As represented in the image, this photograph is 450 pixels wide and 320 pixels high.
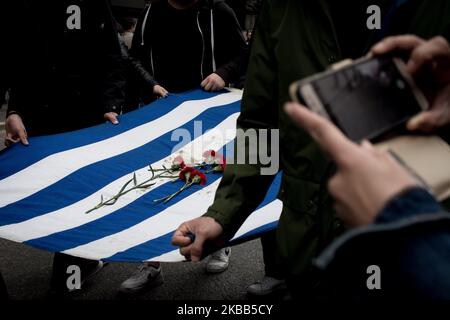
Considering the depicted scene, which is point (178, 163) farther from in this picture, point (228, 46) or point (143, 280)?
point (228, 46)

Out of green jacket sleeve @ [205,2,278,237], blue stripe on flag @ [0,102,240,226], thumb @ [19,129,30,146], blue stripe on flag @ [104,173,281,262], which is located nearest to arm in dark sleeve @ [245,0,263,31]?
blue stripe on flag @ [0,102,240,226]

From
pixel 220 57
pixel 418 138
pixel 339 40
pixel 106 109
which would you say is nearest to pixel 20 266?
pixel 106 109

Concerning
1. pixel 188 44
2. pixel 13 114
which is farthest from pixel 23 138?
pixel 188 44

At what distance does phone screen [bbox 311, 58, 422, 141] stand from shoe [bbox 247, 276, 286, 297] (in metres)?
2.08

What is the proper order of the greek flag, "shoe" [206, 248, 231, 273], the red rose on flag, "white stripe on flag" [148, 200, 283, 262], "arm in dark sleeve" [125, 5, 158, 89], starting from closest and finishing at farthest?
"white stripe on flag" [148, 200, 283, 262], the greek flag, the red rose on flag, "shoe" [206, 248, 231, 273], "arm in dark sleeve" [125, 5, 158, 89]

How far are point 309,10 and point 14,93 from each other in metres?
2.04

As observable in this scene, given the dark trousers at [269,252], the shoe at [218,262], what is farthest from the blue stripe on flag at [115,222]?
the shoe at [218,262]

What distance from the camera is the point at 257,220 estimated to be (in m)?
2.05

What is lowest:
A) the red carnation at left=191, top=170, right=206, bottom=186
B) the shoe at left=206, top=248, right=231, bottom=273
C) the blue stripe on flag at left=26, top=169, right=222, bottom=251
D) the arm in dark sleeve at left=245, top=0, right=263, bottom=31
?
the shoe at left=206, top=248, right=231, bottom=273

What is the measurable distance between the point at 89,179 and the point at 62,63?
76 centimetres

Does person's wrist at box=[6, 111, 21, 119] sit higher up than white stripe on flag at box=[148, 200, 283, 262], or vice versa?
person's wrist at box=[6, 111, 21, 119]

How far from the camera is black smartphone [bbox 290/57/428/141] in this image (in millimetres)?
671

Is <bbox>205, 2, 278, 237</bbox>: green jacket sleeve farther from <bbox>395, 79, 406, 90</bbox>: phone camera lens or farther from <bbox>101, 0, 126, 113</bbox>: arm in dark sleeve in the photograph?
<bbox>101, 0, 126, 113</bbox>: arm in dark sleeve

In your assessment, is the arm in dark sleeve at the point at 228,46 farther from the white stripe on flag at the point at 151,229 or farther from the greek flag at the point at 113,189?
the white stripe on flag at the point at 151,229
